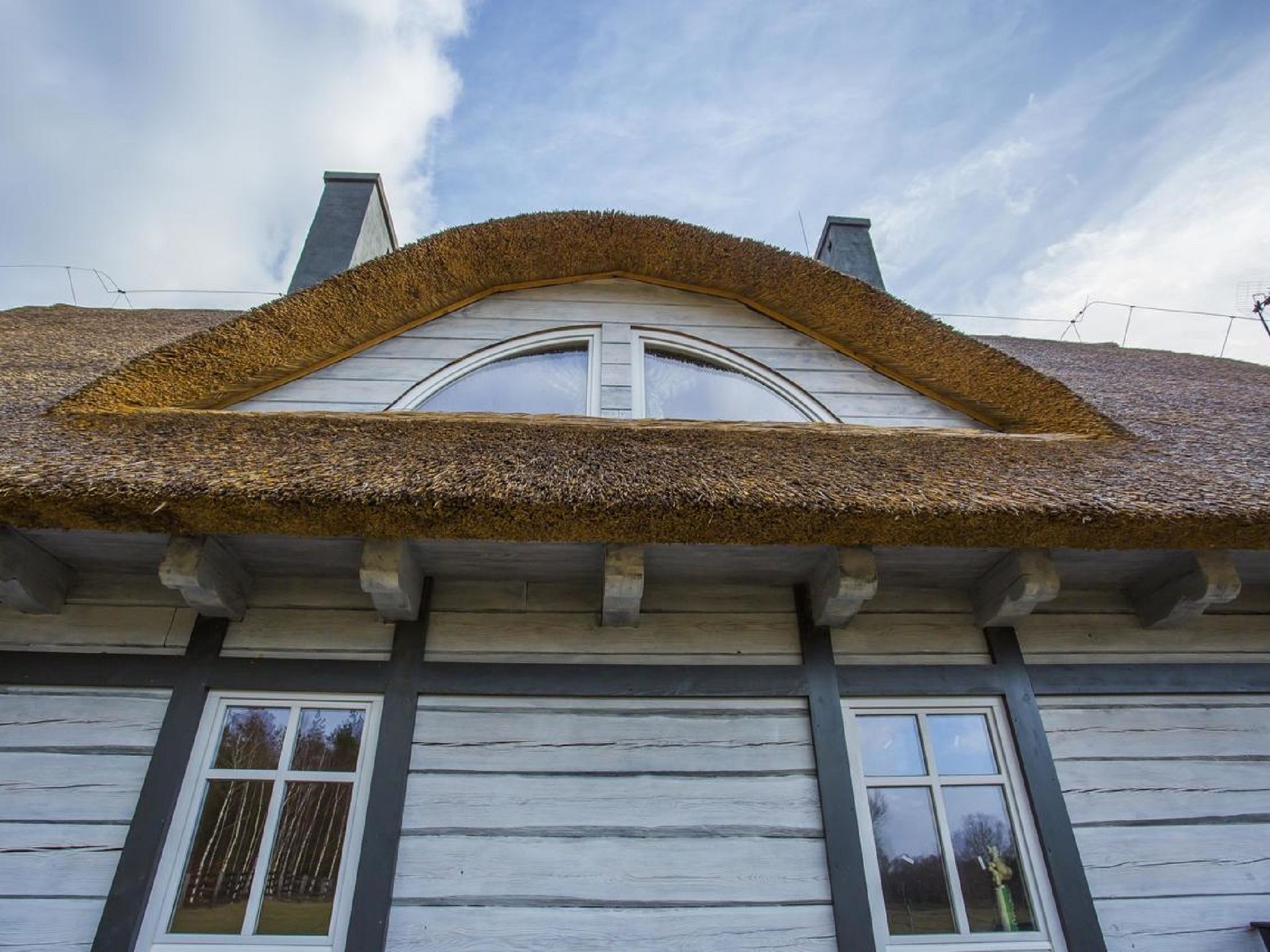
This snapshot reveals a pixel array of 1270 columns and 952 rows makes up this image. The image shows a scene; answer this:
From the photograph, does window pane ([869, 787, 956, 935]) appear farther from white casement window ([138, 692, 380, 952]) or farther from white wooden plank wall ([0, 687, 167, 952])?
white wooden plank wall ([0, 687, 167, 952])

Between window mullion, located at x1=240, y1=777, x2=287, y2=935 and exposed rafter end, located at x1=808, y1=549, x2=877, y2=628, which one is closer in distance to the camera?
window mullion, located at x1=240, y1=777, x2=287, y2=935

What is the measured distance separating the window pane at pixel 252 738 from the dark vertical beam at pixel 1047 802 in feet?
8.25

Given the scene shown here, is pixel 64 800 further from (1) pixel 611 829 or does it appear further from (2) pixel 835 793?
(2) pixel 835 793

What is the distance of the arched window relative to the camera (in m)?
3.14

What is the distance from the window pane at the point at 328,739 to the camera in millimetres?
2074

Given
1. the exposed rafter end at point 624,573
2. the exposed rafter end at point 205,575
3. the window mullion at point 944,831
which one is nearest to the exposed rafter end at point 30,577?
the exposed rafter end at point 205,575

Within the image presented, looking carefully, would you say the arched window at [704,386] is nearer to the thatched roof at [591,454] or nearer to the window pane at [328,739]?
the thatched roof at [591,454]

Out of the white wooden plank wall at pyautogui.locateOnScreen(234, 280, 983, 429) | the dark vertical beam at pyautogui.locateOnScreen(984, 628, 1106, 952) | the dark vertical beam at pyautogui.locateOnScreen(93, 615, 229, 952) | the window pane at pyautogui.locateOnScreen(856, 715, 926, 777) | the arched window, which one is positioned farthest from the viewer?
the arched window

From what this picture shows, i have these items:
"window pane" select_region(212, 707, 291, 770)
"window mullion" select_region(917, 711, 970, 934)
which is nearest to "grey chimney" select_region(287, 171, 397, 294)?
"window pane" select_region(212, 707, 291, 770)

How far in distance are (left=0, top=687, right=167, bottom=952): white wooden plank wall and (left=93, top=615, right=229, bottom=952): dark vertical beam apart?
41 mm

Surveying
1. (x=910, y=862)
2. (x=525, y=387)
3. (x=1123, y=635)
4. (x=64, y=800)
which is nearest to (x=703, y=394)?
(x=525, y=387)

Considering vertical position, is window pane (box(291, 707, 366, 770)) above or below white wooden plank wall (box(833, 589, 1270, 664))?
below

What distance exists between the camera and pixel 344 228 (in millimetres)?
4430

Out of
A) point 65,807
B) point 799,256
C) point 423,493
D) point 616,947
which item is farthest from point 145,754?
point 799,256
